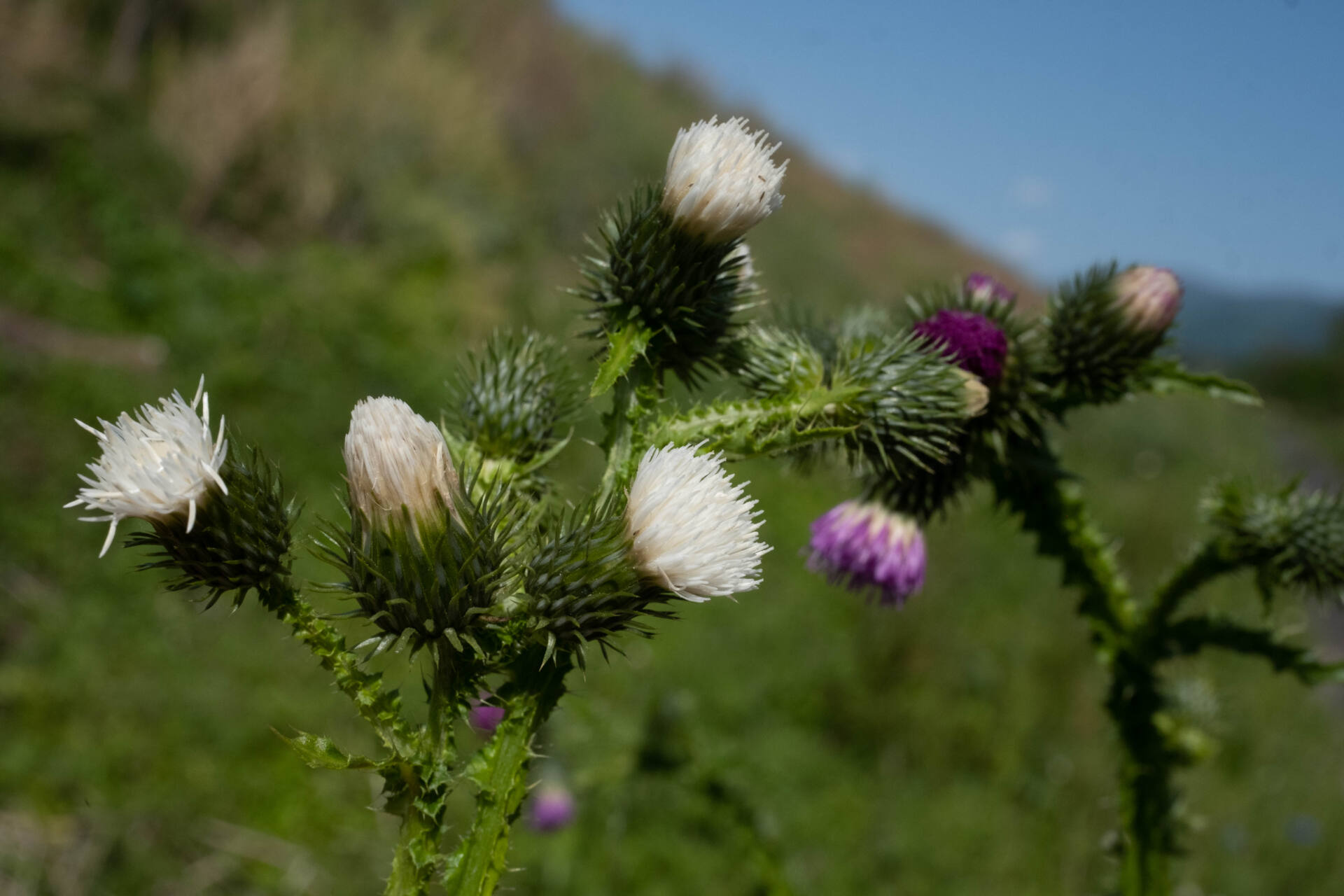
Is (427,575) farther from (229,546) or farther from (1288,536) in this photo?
(1288,536)

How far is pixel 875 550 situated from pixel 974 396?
19.9 inches

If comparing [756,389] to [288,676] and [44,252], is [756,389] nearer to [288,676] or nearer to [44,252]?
[288,676]

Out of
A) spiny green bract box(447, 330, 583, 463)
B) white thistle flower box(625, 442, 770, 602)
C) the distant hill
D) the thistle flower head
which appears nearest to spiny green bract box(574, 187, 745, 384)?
spiny green bract box(447, 330, 583, 463)

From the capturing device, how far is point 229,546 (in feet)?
4.08

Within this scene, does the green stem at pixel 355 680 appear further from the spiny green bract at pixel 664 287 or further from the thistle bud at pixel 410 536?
the spiny green bract at pixel 664 287

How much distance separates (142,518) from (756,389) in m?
1.06

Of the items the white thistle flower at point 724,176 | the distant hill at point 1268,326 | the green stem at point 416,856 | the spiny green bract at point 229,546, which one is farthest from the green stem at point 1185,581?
the distant hill at point 1268,326

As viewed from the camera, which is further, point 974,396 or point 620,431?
point 974,396

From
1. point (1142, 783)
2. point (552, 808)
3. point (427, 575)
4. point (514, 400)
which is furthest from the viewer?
point (552, 808)

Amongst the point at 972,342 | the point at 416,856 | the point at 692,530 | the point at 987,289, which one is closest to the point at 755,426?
the point at 692,530

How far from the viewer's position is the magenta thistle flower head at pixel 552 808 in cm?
375

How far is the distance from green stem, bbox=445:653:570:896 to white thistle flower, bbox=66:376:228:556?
1.65 ft

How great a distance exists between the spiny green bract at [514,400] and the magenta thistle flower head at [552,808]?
2.35m

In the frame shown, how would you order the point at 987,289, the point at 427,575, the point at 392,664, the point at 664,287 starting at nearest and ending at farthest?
the point at 427,575 < the point at 664,287 < the point at 987,289 < the point at 392,664
